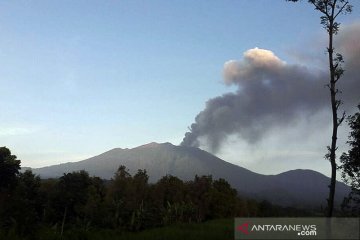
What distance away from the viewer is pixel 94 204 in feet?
110

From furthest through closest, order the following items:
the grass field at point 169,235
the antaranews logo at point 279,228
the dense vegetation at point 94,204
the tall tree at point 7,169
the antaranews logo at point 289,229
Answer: the tall tree at point 7,169 → the grass field at point 169,235 → the dense vegetation at point 94,204 → the antaranews logo at point 279,228 → the antaranews logo at point 289,229

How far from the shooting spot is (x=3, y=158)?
52719mm

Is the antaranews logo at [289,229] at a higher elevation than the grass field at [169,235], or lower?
higher

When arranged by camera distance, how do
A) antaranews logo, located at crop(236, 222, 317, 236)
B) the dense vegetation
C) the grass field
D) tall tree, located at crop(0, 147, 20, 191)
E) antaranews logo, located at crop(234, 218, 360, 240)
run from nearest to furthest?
antaranews logo, located at crop(234, 218, 360, 240), antaranews logo, located at crop(236, 222, 317, 236), the dense vegetation, the grass field, tall tree, located at crop(0, 147, 20, 191)

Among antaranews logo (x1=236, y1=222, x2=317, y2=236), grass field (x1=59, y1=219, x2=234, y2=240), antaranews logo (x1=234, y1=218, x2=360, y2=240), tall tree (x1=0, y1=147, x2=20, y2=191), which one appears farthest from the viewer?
tall tree (x1=0, y1=147, x2=20, y2=191)

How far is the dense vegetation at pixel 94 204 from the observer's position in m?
22.0

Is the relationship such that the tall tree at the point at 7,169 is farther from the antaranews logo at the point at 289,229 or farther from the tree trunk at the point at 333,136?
the tree trunk at the point at 333,136

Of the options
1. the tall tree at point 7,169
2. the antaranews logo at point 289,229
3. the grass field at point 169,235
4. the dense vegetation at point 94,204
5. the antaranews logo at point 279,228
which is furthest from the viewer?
the tall tree at point 7,169

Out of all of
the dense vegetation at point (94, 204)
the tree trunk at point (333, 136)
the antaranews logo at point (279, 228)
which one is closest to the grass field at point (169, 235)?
the dense vegetation at point (94, 204)

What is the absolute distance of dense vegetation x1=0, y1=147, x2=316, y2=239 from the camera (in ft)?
72.3

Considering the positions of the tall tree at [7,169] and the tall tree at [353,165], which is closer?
the tall tree at [353,165]

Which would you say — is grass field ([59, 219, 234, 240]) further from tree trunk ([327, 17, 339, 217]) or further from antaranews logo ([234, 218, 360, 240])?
tree trunk ([327, 17, 339, 217])

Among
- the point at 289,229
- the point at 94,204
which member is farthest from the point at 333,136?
the point at 94,204

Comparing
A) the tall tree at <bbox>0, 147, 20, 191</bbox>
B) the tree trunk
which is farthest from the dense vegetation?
the tree trunk
